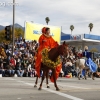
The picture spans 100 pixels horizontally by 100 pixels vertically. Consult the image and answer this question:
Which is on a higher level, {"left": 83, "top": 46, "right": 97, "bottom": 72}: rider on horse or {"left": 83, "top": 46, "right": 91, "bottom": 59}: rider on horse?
{"left": 83, "top": 46, "right": 91, "bottom": 59}: rider on horse

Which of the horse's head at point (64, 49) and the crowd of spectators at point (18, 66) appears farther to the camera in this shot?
the crowd of spectators at point (18, 66)

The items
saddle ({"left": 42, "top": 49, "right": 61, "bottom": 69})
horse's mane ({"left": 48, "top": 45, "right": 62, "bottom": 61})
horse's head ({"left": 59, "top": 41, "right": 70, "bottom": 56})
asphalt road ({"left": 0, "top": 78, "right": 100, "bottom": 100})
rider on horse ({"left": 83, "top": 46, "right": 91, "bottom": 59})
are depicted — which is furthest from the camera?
rider on horse ({"left": 83, "top": 46, "right": 91, "bottom": 59})

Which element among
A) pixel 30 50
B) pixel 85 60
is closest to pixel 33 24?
pixel 30 50

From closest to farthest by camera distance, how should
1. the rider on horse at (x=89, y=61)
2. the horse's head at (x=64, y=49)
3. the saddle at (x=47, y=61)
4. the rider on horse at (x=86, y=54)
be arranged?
the horse's head at (x=64, y=49), the saddle at (x=47, y=61), the rider on horse at (x=86, y=54), the rider on horse at (x=89, y=61)

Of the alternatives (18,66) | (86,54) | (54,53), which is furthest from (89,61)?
(54,53)

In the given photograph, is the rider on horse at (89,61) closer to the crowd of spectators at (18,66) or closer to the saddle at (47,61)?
the crowd of spectators at (18,66)

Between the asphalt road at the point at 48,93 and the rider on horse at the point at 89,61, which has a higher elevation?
the rider on horse at the point at 89,61

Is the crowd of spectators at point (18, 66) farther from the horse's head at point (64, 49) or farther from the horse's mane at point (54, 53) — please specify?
the horse's head at point (64, 49)

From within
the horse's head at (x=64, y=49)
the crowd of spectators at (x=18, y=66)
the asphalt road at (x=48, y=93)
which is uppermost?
the horse's head at (x=64, y=49)

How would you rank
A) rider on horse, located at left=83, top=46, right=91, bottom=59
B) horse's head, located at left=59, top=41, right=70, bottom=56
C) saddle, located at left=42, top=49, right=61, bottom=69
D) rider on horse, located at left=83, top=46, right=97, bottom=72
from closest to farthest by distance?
horse's head, located at left=59, top=41, right=70, bottom=56
saddle, located at left=42, top=49, right=61, bottom=69
rider on horse, located at left=83, top=46, right=91, bottom=59
rider on horse, located at left=83, top=46, right=97, bottom=72

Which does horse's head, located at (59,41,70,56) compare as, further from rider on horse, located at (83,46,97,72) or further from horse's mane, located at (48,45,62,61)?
rider on horse, located at (83,46,97,72)

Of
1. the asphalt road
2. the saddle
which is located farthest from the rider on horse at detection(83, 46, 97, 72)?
the saddle

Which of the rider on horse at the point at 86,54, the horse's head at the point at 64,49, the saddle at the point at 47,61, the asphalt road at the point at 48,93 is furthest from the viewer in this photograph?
the rider on horse at the point at 86,54

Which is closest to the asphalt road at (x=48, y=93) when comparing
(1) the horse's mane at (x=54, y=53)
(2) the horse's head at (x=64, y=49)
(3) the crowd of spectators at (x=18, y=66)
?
(1) the horse's mane at (x=54, y=53)
